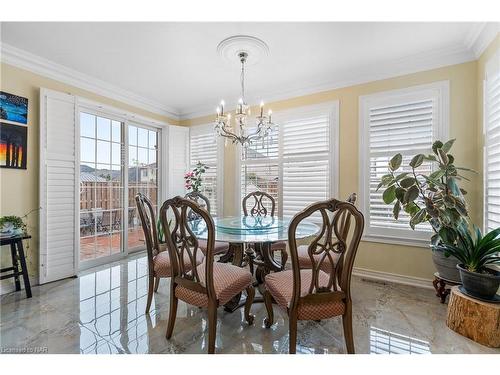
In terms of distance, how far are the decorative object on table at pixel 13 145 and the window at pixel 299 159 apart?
283 centimetres

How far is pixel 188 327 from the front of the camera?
6.28 feet

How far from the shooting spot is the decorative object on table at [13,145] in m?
2.46

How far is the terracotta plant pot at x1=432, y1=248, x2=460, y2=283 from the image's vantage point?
217cm

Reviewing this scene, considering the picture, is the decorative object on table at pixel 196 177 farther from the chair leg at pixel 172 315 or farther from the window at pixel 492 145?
the window at pixel 492 145

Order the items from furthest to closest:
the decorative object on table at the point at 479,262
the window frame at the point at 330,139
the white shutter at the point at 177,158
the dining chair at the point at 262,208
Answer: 1. the white shutter at the point at 177,158
2. the window frame at the point at 330,139
3. the dining chair at the point at 262,208
4. the decorative object on table at the point at 479,262

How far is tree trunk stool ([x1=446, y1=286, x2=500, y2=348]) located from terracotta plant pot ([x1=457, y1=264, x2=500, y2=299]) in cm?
6

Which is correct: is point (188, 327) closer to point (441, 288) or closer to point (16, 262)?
point (16, 262)

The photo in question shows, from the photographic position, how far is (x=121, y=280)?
290cm

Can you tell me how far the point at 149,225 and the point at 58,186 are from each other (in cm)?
161

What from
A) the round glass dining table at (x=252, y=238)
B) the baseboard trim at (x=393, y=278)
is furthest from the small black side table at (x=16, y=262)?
the baseboard trim at (x=393, y=278)

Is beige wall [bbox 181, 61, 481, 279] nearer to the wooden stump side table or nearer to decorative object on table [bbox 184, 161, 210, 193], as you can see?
the wooden stump side table

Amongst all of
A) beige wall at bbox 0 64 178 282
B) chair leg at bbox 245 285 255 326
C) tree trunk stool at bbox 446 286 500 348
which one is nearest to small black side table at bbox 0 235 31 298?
beige wall at bbox 0 64 178 282
